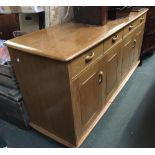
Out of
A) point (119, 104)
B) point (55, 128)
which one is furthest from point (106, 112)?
point (55, 128)

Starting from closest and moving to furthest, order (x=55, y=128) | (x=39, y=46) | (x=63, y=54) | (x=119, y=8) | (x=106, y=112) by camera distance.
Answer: (x=63, y=54) < (x=39, y=46) < (x=55, y=128) < (x=119, y=8) < (x=106, y=112)

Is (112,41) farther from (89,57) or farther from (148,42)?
(148,42)

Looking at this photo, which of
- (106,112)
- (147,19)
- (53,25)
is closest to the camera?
(53,25)

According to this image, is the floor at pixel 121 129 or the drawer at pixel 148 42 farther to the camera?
the drawer at pixel 148 42

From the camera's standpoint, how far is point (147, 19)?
2270 mm

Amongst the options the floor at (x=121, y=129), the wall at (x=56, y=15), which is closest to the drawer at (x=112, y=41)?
the wall at (x=56, y=15)

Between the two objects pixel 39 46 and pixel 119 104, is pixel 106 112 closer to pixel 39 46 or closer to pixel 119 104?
pixel 119 104

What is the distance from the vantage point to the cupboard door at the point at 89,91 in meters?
1.14

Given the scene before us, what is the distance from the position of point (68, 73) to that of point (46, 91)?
0.89 ft

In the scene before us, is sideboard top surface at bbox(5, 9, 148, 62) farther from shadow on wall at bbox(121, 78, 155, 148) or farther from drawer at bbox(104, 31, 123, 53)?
shadow on wall at bbox(121, 78, 155, 148)

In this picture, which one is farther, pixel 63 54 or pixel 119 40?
pixel 119 40

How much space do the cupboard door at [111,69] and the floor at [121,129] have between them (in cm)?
25

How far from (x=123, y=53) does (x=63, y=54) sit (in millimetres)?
949

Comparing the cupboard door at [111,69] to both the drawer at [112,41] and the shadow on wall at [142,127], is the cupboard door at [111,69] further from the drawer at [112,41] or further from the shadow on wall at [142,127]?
the shadow on wall at [142,127]
